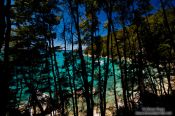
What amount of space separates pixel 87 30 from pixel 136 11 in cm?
632

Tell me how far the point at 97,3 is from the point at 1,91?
1502 centimetres

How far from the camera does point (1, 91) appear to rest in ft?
23.2

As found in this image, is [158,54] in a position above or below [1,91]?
above

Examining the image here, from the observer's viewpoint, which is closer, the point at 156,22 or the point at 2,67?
the point at 2,67

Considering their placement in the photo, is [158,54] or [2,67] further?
[158,54]

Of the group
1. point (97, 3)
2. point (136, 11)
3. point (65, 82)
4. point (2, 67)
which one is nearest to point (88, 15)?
point (97, 3)

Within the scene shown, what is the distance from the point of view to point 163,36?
25812mm

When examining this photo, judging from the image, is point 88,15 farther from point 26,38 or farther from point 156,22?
point 156,22

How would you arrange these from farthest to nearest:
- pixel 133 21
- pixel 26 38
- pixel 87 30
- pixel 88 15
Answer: pixel 133 21, pixel 87 30, pixel 88 15, pixel 26 38

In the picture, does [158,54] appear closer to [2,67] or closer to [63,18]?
[63,18]

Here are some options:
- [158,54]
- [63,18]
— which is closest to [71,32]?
[63,18]

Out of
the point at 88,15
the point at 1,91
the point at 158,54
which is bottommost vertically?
the point at 1,91

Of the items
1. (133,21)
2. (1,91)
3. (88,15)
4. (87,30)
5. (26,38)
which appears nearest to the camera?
(1,91)

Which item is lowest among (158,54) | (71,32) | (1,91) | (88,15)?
(1,91)
